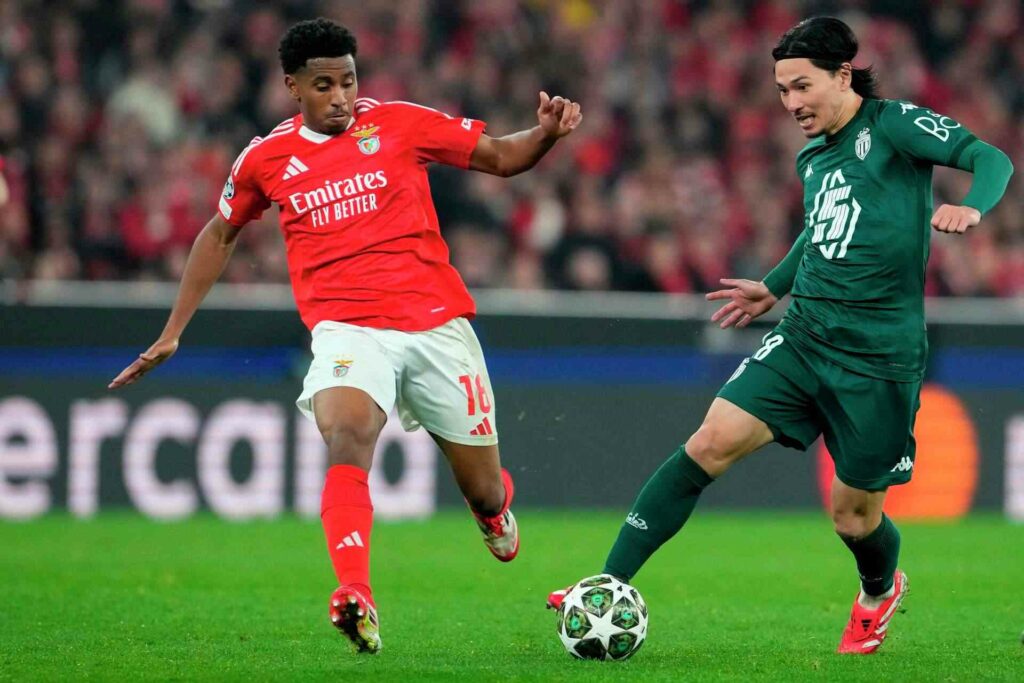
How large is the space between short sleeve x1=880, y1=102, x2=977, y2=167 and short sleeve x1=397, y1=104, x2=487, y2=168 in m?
1.61

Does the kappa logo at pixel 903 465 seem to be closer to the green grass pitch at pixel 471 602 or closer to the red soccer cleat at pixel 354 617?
the green grass pitch at pixel 471 602

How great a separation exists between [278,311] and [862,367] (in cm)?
735

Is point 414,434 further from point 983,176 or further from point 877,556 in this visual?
point 983,176

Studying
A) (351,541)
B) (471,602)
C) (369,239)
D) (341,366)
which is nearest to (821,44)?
(369,239)

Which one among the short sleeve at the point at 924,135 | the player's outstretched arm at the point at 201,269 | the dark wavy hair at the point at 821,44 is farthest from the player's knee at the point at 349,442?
the short sleeve at the point at 924,135

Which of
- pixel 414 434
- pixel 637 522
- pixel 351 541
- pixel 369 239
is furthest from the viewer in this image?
pixel 414 434

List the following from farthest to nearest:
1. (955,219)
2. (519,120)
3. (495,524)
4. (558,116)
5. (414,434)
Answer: (519,120) → (414,434) → (495,524) → (558,116) → (955,219)

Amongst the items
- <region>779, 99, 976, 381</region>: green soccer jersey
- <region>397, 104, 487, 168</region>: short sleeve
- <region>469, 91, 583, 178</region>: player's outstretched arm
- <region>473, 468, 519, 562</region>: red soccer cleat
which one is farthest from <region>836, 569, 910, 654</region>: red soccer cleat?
<region>397, 104, 487, 168</region>: short sleeve

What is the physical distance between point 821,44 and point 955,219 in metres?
1.01

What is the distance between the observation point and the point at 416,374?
21.2ft

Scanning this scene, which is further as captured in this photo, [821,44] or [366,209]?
[366,209]

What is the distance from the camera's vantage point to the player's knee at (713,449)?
600 centimetres

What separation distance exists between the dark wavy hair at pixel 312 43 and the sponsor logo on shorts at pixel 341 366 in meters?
1.16

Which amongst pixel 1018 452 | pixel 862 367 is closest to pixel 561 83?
pixel 1018 452
